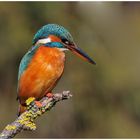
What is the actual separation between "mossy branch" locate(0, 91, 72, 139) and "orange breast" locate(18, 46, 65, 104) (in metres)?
0.17

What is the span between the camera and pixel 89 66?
9.79 m

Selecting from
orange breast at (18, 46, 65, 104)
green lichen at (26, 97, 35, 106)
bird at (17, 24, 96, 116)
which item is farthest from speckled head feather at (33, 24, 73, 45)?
green lichen at (26, 97, 35, 106)

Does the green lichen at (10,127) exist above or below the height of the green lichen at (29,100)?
below

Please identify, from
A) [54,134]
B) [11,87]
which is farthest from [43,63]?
[11,87]

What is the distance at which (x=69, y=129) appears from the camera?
8.82m

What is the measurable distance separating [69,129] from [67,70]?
0.85 m

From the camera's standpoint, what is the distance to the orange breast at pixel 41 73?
4449 millimetres

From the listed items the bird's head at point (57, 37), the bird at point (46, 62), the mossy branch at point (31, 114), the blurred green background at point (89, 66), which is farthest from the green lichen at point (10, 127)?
the blurred green background at point (89, 66)

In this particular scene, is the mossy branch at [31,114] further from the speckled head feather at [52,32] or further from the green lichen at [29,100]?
the speckled head feather at [52,32]

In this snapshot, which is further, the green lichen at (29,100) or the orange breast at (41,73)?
the orange breast at (41,73)

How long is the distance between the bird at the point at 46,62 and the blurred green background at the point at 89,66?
4.31 metres

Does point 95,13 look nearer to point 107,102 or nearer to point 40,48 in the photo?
point 107,102

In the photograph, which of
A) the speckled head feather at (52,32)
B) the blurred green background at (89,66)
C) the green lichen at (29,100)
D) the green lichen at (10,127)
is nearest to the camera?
the green lichen at (10,127)

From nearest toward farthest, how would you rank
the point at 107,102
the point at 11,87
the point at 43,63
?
the point at 43,63
the point at 11,87
the point at 107,102
